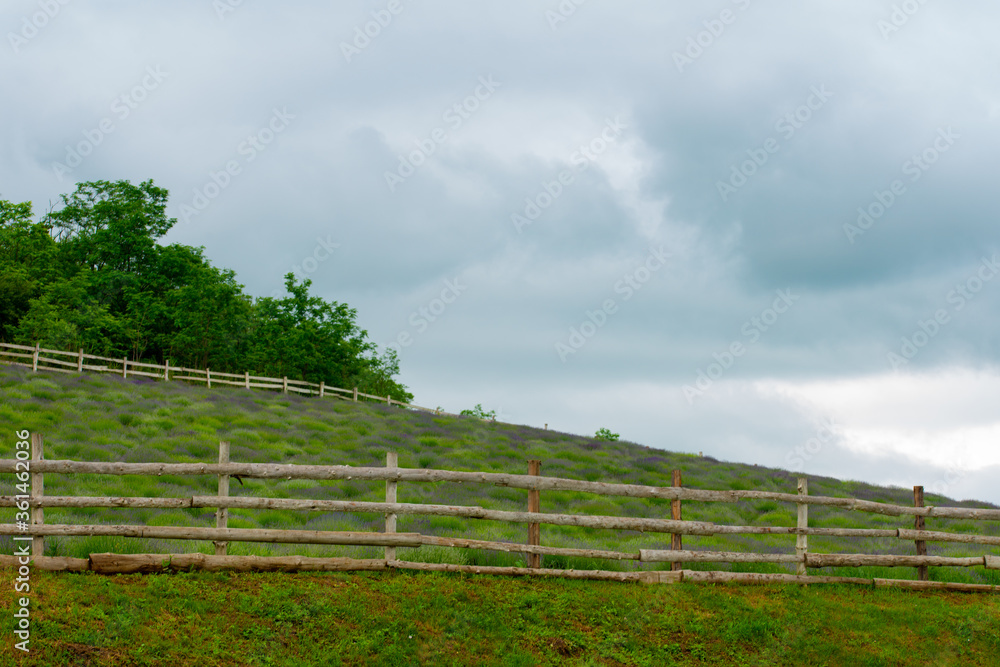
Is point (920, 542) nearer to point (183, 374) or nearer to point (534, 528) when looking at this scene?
point (534, 528)

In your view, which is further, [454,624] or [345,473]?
[345,473]

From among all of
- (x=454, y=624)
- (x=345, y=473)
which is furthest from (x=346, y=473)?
(x=454, y=624)

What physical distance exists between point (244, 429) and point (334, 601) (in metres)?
18.0

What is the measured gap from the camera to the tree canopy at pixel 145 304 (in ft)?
169

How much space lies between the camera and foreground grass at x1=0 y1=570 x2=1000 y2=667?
30.5 feet

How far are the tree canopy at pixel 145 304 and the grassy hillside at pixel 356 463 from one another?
583 inches

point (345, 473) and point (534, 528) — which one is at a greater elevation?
point (345, 473)

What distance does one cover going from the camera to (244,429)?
27297 mm

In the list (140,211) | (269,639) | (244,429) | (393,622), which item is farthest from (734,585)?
(140,211)

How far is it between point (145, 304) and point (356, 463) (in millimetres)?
37114

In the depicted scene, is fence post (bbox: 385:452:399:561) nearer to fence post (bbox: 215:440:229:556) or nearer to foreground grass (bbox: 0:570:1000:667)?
foreground grass (bbox: 0:570:1000:667)

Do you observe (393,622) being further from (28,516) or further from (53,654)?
(28,516)

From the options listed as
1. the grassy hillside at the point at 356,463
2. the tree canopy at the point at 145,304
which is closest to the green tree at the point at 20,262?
the tree canopy at the point at 145,304

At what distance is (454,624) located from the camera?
10.4 m
